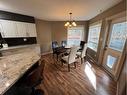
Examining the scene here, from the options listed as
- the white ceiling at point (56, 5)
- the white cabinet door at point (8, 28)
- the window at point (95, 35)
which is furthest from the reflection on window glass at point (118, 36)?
the white cabinet door at point (8, 28)

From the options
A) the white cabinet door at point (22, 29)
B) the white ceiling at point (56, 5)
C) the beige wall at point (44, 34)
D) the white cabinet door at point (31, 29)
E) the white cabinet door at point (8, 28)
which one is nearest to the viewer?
the white ceiling at point (56, 5)

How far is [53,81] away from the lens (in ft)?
7.85

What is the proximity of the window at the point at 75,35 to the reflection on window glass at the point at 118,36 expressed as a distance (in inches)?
115

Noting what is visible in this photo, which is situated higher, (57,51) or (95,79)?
(57,51)

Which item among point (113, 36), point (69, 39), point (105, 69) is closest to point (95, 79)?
point (105, 69)

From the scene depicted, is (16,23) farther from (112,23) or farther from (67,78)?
(112,23)

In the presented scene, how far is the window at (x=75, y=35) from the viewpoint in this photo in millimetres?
5570

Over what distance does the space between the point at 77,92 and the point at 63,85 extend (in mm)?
460

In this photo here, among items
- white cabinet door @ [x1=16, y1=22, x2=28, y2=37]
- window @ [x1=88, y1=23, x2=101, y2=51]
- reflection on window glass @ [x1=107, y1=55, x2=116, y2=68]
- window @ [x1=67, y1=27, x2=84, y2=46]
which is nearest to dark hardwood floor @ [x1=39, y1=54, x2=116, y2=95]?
reflection on window glass @ [x1=107, y1=55, x2=116, y2=68]

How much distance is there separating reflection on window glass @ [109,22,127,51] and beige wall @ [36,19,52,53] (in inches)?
156

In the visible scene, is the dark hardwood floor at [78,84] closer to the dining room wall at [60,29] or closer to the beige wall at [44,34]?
the beige wall at [44,34]

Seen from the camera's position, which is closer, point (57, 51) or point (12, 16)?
point (12, 16)

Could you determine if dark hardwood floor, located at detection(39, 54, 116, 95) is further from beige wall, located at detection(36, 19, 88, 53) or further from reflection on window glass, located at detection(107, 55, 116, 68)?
beige wall, located at detection(36, 19, 88, 53)

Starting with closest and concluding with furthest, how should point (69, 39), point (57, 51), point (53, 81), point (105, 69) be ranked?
point (53, 81)
point (105, 69)
point (57, 51)
point (69, 39)
